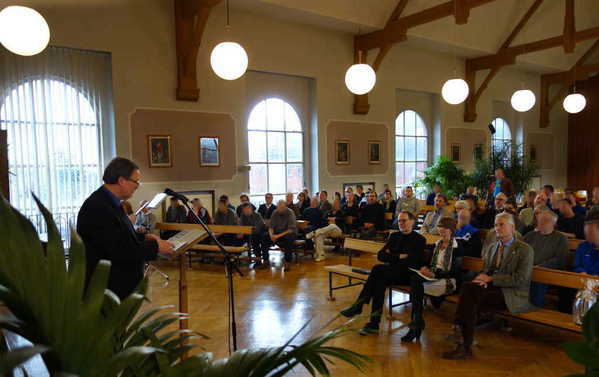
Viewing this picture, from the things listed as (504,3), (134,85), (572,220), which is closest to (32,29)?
(134,85)

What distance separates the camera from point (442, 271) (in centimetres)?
418

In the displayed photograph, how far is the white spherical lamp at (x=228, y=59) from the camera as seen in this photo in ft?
18.8

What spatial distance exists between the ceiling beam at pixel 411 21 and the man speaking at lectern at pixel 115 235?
7.74m

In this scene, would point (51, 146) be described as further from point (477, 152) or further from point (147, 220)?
point (477, 152)

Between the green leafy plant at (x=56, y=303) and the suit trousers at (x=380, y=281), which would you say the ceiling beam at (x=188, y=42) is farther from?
the green leafy plant at (x=56, y=303)

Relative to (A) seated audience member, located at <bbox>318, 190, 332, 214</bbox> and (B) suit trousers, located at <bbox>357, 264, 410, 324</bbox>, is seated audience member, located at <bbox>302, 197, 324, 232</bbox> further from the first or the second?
(B) suit trousers, located at <bbox>357, 264, 410, 324</bbox>

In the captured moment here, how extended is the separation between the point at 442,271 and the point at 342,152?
6.92 m

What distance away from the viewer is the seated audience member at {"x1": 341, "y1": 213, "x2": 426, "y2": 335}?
4.19 meters

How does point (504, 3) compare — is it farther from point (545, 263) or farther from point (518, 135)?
point (545, 263)

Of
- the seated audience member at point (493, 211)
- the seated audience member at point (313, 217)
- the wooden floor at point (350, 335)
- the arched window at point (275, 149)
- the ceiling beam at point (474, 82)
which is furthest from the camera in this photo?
the ceiling beam at point (474, 82)

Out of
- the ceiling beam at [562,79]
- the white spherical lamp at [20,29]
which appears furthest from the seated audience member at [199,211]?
the ceiling beam at [562,79]

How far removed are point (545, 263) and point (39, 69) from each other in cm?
752

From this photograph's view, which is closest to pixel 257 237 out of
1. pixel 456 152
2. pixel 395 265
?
pixel 395 265

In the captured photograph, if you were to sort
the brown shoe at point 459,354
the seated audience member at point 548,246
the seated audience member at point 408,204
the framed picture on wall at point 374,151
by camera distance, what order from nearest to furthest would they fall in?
the brown shoe at point 459,354 → the seated audience member at point 548,246 → the seated audience member at point 408,204 → the framed picture on wall at point 374,151
